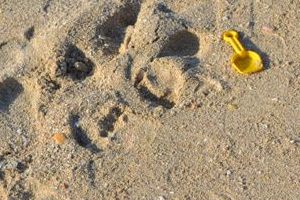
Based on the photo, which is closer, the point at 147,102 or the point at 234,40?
the point at 147,102

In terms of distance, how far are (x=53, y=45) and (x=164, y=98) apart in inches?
21.0

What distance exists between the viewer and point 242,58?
2.57 metres

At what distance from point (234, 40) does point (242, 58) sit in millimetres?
93

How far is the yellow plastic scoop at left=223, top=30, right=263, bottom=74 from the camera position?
253 centimetres

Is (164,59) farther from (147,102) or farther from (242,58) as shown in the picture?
(242,58)

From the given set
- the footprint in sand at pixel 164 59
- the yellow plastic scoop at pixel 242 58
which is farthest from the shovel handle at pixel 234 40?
the footprint in sand at pixel 164 59

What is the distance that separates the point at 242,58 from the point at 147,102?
0.41 m

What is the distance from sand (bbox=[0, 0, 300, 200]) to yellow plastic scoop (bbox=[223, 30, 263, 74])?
0.08 ft

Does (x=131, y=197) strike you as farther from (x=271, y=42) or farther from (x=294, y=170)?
(x=271, y=42)

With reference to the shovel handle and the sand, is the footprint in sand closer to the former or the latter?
the sand

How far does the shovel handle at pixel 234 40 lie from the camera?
2.59 meters

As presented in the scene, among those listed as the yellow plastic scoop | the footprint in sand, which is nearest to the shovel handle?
the yellow plastic scoop

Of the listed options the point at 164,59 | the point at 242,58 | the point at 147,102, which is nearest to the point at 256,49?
the point at 242,58

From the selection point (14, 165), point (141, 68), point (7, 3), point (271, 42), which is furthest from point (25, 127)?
point (271, 42)
